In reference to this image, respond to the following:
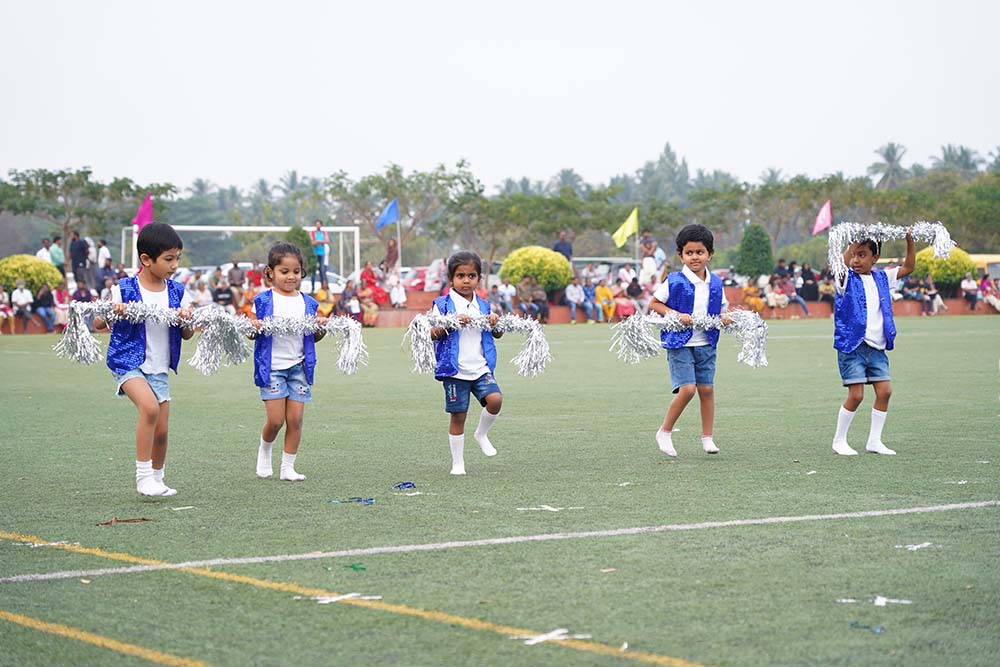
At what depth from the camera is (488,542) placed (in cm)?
667

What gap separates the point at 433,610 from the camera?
5.27 m

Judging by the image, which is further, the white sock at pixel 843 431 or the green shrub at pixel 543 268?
the green shrub at pixel 543 268

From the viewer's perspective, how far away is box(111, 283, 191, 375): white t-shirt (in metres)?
8.73

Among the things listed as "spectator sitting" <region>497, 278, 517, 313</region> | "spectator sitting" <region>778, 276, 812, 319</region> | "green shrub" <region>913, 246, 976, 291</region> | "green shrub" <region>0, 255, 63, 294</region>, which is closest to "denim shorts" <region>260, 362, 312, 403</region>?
A: "green shrub" <region>0, 255, 63, 294</region>

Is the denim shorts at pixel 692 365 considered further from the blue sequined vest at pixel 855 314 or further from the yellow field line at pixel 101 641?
the yellow field line at pixel 101 641

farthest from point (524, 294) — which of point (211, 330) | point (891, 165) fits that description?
point (891, 165)

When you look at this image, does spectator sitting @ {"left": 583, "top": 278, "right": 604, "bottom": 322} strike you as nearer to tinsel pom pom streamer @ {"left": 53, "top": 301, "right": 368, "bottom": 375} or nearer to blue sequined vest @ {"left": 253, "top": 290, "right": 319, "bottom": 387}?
tinsel pom pom streamer @ {"left": 53, "top": 301, "right": 368, "bottom": 375}

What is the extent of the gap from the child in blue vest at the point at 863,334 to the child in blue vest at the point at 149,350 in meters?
4.82

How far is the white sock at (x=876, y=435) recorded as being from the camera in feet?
33.1

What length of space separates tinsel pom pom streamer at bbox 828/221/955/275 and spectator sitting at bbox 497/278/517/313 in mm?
28174

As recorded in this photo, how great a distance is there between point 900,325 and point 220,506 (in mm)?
29085

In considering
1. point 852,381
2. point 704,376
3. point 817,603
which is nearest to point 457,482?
point 704,376

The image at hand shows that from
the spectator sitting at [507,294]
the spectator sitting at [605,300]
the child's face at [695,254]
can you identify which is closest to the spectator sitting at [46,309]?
the spectator sitting at [507,294]

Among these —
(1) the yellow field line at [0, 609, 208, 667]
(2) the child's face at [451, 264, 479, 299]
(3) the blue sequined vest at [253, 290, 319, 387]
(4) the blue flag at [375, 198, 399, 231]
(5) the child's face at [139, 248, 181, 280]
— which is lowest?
(1) the yellow field line at [0, 609, 208, 667]
